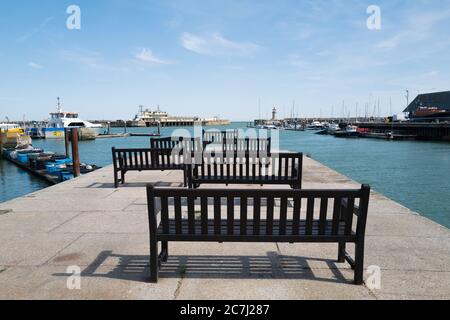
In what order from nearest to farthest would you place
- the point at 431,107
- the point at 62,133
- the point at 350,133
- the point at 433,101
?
1. the point at 62,133
2. the point at 350,133
3. the point at 431,107
4. the point at 433,101

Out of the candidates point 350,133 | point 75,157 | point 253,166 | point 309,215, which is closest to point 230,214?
point 309,215

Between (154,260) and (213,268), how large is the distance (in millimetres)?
712

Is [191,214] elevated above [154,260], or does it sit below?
above

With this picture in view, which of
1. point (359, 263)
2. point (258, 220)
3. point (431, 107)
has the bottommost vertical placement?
point (359, 263)

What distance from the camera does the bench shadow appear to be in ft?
11.1

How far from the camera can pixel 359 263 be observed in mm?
3176

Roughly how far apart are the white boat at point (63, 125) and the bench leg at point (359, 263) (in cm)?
7430

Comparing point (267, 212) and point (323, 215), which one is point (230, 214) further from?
point (323, 215)

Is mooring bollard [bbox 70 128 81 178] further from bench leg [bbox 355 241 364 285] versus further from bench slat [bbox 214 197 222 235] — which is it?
bench leg [bbox 355 241 364 285]

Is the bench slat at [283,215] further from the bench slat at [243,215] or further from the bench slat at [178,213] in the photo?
the bench slat at [178,213]

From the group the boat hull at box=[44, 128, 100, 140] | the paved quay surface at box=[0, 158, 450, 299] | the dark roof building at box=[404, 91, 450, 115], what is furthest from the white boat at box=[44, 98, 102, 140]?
the dark roof building at box=[404, 91, 450, 115]
